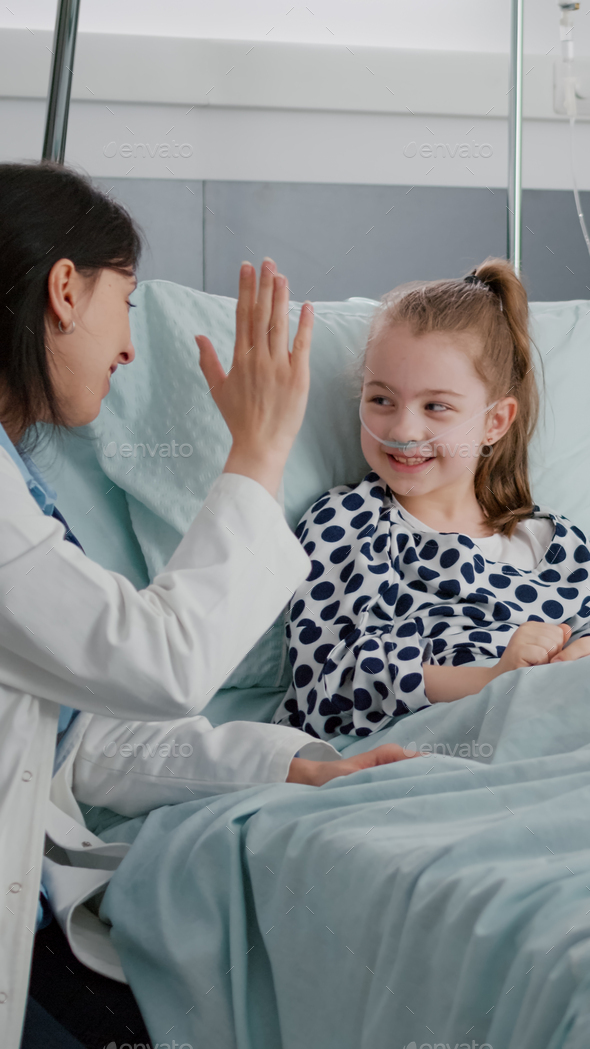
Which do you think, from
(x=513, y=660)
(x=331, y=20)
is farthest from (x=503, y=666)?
(x=331, y=20)

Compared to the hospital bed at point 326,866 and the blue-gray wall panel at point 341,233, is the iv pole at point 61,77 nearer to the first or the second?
the blue-gray wall panel at point 341,233

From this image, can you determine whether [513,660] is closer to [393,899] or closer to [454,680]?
[454,680]

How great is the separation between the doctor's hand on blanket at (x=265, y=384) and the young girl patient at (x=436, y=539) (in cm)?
32

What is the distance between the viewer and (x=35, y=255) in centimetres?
79

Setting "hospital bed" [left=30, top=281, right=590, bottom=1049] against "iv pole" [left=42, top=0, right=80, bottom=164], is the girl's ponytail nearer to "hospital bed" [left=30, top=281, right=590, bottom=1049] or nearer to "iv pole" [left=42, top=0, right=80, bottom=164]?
"hospital bed" [left=30, top=281, right=590, bottom=1049]

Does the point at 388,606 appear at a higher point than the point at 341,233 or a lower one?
lower

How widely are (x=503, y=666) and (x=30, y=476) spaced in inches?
21.1

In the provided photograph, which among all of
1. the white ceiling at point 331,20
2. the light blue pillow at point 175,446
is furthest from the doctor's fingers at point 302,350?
the white ceiling at point 331,20

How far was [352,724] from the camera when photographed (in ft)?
3.41

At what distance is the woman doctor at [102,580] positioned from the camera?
0.69 m

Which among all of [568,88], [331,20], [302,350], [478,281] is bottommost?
[302,350]

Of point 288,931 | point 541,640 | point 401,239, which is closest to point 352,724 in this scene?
point 541,640

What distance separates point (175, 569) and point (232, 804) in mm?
222

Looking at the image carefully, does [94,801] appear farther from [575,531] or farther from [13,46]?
[13,46]
